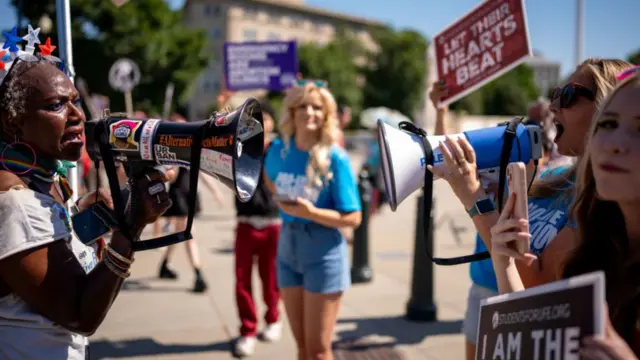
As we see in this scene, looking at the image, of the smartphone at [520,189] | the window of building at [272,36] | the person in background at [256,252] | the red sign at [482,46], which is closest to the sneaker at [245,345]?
the person in background at [256,252]

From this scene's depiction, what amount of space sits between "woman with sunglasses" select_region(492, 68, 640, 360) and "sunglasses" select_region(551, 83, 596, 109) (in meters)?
0.54

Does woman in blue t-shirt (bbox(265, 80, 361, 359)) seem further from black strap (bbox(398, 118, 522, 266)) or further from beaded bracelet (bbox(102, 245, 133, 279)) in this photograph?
beaded bracelet (bbox(102, 245, 133, 279))

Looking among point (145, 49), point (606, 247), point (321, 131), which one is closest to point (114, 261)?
point (606, 247)

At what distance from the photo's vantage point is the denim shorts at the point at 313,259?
9.65ft

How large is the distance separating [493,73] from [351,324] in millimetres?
2674

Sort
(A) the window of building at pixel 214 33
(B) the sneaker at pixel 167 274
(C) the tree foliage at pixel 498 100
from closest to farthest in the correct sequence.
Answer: (B) the sneaker at pixel 167 274, (C) the tree foliage at pixel 498 100, (A) the window of building at pixel 214 33

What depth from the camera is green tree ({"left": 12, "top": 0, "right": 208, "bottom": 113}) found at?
2348cm

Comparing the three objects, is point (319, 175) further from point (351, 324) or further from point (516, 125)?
point (351, 324)

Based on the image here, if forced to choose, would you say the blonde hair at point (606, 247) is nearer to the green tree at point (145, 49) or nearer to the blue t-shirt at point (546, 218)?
the blue t-shirt at point (546, 218)

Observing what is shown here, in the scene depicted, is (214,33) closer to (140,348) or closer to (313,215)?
(140,348)

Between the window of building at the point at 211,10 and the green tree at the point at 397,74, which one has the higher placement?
the window of building at the point at 211,10

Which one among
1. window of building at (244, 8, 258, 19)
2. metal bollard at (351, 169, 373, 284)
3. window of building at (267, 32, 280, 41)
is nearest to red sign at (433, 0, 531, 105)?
metal bollard at (351, 169, 373, 284)

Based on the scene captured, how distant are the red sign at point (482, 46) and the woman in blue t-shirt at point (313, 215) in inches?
28.4

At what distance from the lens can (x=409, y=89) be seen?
60.9 m
